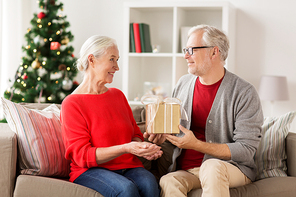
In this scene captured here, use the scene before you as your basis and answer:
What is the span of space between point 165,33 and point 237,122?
226cm

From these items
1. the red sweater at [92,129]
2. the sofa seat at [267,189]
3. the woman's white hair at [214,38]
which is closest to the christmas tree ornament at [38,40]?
the red sweater at [92,129]

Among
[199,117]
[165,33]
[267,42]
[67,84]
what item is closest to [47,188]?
[199,117]

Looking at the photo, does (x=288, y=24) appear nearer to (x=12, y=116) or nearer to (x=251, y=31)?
(x=251, y=31)

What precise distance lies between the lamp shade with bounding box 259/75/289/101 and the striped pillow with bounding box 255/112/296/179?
135 cm

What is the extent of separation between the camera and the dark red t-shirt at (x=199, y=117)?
6.39ft

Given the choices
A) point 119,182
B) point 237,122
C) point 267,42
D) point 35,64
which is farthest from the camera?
point 267,42

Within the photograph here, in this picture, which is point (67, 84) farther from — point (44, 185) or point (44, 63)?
point (44, 185)

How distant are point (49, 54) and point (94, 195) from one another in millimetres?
2351

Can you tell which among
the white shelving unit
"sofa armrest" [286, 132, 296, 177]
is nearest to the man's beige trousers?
"sofa armrest" [286, 132, 296, 177]

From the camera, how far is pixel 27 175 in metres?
1.68

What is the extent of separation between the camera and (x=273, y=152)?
204cm

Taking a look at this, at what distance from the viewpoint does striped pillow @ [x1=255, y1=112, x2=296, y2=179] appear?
6.61 feet

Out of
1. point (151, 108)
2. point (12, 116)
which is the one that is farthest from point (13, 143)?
point (151, 108)

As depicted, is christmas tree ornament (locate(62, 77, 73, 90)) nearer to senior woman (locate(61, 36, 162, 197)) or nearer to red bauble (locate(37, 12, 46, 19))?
red bauble (locate(37, 12, 46, 19))
